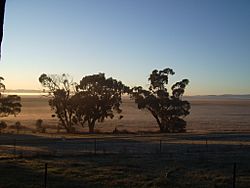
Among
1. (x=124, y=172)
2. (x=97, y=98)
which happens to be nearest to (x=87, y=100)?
(x=97, y=98)

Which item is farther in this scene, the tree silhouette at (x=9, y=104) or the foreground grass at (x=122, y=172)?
the tree silhouette at (x=9, y=104)

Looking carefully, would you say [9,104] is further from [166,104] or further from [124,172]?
[124,172]

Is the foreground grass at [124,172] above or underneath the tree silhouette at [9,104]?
underneath

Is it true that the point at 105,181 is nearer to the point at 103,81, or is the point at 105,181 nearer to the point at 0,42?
the point at 0,42

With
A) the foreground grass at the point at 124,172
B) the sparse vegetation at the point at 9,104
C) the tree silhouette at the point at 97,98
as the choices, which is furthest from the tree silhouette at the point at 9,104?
the foreground grass at the point at 124,172

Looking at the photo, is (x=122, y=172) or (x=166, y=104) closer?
(x=122, y=172)

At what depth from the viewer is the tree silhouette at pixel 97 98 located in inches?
2756

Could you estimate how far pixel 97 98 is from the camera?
233ft

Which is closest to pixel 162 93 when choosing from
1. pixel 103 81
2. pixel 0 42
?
pixel 103 81

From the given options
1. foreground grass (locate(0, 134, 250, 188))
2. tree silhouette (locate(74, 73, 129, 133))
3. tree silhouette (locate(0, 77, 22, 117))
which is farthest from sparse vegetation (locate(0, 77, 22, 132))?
foreground grass (locate(0, 134, 250, 188))

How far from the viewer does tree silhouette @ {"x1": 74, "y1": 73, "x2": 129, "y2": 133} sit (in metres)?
70.0

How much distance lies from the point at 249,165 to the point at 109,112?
162 feet

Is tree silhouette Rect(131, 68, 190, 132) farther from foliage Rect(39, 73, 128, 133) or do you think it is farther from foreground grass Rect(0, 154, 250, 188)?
foreground grass Rect(0, 154, 250, 188)

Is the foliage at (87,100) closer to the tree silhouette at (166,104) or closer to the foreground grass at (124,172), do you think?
the tree silhouette at (166,104)
